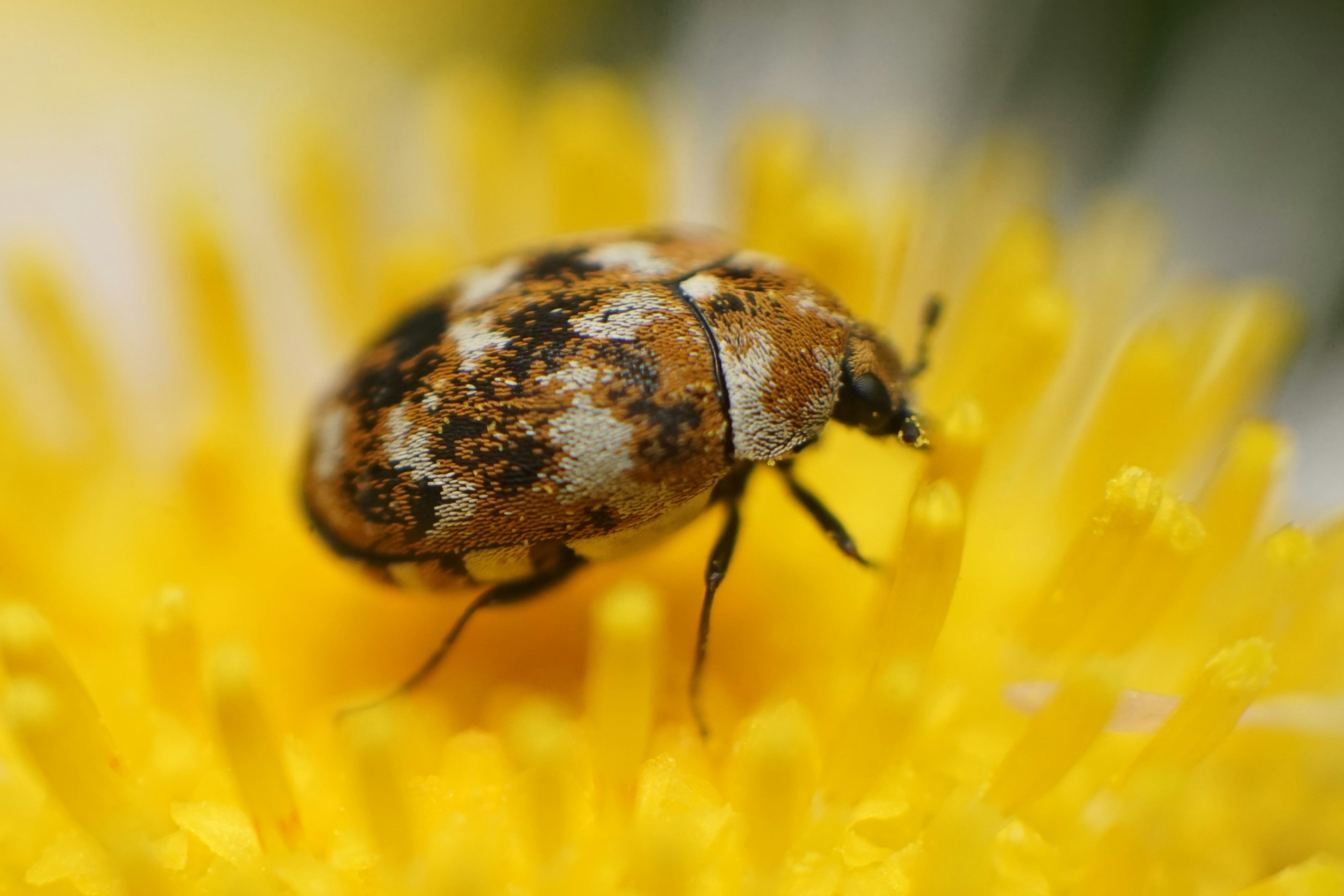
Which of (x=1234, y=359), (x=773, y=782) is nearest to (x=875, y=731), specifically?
(x=773, y=782)

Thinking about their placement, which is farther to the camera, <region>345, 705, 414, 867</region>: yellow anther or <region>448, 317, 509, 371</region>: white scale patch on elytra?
<region>448, 317, 509, 371</region>: white scale patch on elytra

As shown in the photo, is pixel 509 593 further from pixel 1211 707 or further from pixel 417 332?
pixel 1211 707

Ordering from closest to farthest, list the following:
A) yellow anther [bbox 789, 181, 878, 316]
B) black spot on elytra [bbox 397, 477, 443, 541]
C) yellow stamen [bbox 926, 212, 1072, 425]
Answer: black spot on elytra [bbox 397, 477, 443, 541] < yellow stamen [bbox 926, 212, 1072, 425] < yellow anther [bbox 789, 181, 878, 316]

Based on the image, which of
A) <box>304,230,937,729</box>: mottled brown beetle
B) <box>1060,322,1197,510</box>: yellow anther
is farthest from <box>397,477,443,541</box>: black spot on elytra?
<box>1060,322,1197,510</box>: yellow anther

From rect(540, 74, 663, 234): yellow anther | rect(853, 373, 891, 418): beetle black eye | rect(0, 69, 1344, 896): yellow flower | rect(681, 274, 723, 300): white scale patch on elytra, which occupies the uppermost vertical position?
rect(681, 274, 723, 300): white scale patch on elytra

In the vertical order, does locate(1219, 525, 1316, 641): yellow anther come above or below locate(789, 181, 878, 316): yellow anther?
below

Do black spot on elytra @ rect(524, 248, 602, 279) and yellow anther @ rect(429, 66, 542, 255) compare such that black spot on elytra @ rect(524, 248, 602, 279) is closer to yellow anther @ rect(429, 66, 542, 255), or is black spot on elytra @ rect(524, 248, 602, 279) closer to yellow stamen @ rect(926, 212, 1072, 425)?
yellow stamen @ rect(926, 212, 1072, 425)

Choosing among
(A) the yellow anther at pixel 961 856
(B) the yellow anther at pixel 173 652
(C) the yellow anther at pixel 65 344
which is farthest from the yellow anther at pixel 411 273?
(A) the yellow anther at pixel 961 856
